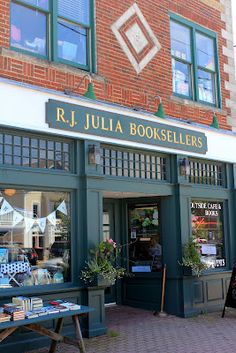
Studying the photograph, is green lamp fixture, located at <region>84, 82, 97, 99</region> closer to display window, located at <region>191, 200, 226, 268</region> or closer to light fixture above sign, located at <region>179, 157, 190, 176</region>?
light fixture above sign, located at <region>179, 157, 190, 176</region>

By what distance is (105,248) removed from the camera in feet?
25.0

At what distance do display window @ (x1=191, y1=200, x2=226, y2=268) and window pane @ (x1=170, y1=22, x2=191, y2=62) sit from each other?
10.6ft

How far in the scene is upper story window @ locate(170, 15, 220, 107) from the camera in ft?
33.7

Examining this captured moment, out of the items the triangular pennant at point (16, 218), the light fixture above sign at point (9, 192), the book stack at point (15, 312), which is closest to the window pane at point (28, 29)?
the light fixture above sign at point (9, 192)

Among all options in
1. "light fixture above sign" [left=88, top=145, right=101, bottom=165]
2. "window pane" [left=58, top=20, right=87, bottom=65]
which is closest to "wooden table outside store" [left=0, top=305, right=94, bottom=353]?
"light fixture above sign" [left=88, top=145, right=101, bottom=165]

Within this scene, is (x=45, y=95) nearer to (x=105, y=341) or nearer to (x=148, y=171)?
(x=148, y=171)

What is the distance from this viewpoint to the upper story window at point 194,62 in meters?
10.3

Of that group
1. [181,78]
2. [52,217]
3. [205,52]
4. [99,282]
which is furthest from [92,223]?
[205,52]

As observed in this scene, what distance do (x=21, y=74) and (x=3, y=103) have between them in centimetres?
78

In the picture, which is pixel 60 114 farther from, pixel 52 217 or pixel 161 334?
pixel 161 334

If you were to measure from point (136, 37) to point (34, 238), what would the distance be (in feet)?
14.7

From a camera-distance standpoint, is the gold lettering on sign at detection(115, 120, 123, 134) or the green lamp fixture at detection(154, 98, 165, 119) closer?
the gold lettering on sign at detection(115, 120, 123, 134)

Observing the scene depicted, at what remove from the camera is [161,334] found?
766 cm

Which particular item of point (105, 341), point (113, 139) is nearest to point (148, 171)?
point (113, 139)
